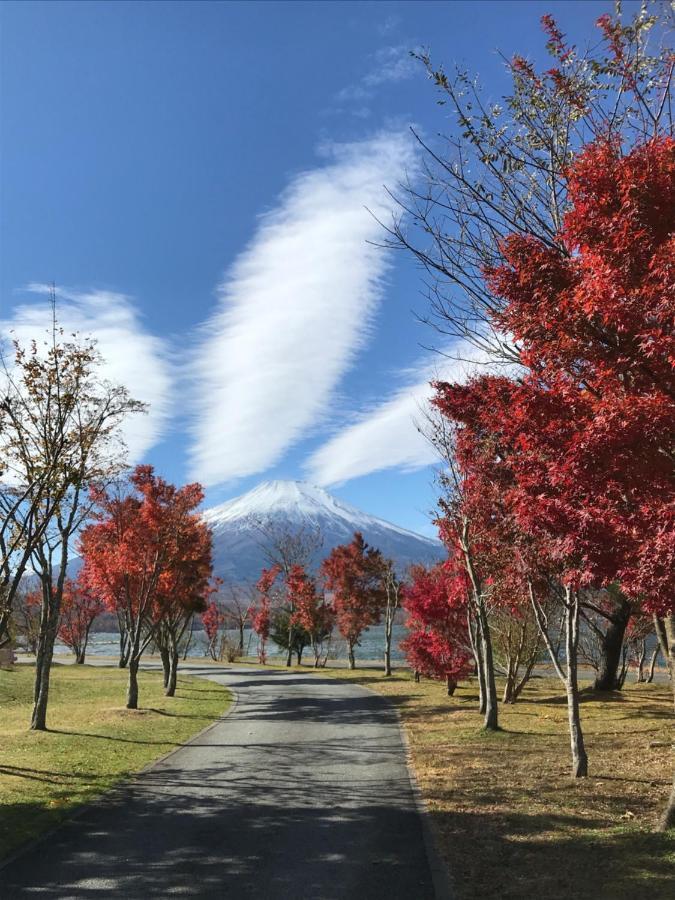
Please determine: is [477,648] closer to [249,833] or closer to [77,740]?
[77,740]

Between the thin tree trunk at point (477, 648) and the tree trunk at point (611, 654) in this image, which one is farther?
the tree trunk at point (611, 654)

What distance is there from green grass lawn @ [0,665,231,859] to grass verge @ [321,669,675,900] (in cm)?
549

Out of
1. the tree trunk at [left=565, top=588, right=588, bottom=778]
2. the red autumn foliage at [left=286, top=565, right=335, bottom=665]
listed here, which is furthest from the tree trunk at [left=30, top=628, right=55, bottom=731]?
the red autumn foliage at [left=286, top=565, right=335, bottom=665]

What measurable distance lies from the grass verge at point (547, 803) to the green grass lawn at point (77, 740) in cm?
549

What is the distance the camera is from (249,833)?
7.63 meters

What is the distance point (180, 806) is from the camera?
891 centimetres

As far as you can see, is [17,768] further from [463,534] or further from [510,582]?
[463,534]

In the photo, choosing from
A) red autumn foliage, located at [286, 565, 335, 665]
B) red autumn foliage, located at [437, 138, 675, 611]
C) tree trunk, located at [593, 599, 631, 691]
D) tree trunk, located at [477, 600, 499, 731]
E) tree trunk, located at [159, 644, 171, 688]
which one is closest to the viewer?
red autumn foliage, located at [437, 138, 675, 611]

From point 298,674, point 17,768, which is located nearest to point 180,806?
point 17,768

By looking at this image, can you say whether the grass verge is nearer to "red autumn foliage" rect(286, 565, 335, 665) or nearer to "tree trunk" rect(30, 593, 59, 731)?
"tree trunk" rect(30, 593, 59, 731)

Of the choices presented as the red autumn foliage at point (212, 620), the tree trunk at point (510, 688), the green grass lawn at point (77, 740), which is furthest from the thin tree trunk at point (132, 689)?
the red autumn foliage at point (212, 620)

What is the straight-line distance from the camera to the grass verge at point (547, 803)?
5.98 metres

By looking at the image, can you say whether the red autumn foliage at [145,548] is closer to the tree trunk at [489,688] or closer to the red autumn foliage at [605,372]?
the tree trunk at [489,688]

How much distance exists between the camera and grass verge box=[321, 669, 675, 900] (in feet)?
19.6
